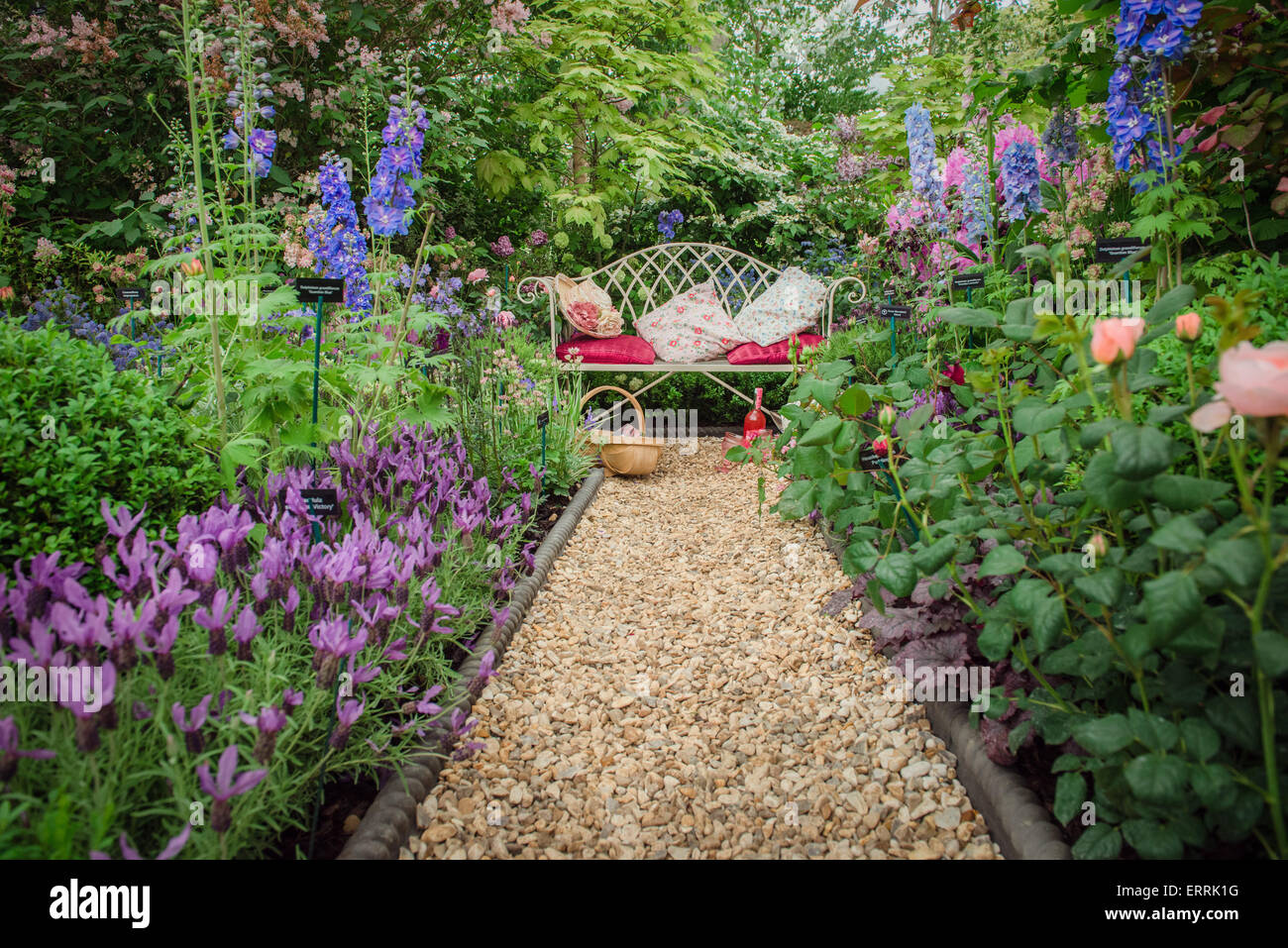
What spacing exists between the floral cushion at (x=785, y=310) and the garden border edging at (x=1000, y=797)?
12.3 feet

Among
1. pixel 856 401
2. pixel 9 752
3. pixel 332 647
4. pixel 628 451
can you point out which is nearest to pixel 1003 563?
pixel 856 401

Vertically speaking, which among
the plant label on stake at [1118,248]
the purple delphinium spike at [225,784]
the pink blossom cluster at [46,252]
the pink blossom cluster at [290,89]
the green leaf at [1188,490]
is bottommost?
the purple delphinium spike at [225,784]

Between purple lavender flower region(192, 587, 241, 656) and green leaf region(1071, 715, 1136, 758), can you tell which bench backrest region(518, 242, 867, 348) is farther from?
green leaf region(1071, 715, 1136, 758)

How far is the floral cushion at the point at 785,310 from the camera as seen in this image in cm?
500

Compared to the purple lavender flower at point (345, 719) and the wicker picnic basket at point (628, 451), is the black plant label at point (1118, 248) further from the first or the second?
the wicker picnic basket at point (628, 451)

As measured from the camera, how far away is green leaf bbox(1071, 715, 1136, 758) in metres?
0.89

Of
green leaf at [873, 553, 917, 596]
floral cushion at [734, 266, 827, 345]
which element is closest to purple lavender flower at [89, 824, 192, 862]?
green leaf at [873, 553, 917, 596]

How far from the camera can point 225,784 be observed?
2.76 feet

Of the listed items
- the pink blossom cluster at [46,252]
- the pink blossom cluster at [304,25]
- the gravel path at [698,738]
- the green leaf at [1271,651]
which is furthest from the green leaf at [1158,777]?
the pink blossom cluster at [46,252]

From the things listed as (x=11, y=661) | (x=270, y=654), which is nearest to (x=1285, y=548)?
(x=270, y=654)

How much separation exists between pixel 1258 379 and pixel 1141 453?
0.17 meters

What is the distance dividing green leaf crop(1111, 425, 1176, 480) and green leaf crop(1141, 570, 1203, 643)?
0.38ft

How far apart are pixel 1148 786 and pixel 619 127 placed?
19.0 ft

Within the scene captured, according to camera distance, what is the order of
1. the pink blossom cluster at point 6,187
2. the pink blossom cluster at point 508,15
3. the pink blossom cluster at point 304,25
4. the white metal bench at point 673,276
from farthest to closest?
1. the white metal bench at point 673,276
2. the pink blossom cluster at point 508,15
3. the pink blossom cluster at point 304,25
4. the pink blossom cluster at point 6,187
